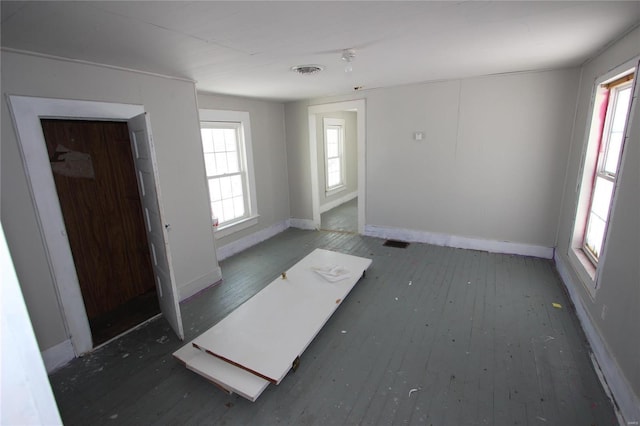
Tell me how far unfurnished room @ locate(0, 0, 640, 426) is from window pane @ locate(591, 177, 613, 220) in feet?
0.07

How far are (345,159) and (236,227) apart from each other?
385cm

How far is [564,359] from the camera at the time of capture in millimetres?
2248

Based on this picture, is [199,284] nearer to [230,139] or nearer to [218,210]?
[218,210]

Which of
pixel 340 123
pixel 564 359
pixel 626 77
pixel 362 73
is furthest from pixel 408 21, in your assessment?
pixel 340 123

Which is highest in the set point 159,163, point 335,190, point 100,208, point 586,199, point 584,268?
point 159,163

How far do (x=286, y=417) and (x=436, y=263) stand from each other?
2.86 meters

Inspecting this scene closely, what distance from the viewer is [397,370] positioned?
7.27 ft

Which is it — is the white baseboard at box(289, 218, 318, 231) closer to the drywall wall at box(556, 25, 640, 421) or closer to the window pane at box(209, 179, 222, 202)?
the window pane at box(209, 179, 222, 202)

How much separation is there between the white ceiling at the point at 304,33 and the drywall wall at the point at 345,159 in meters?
3.22

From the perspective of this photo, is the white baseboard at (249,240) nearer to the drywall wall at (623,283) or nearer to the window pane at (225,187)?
the window pane at (225,187)

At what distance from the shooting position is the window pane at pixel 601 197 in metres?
2.60

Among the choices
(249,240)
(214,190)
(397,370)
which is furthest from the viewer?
(249,240)

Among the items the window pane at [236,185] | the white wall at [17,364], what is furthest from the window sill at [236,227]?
the white wall at [17,364]

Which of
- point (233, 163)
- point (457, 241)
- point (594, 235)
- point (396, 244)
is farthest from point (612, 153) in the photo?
point (233, 163)
